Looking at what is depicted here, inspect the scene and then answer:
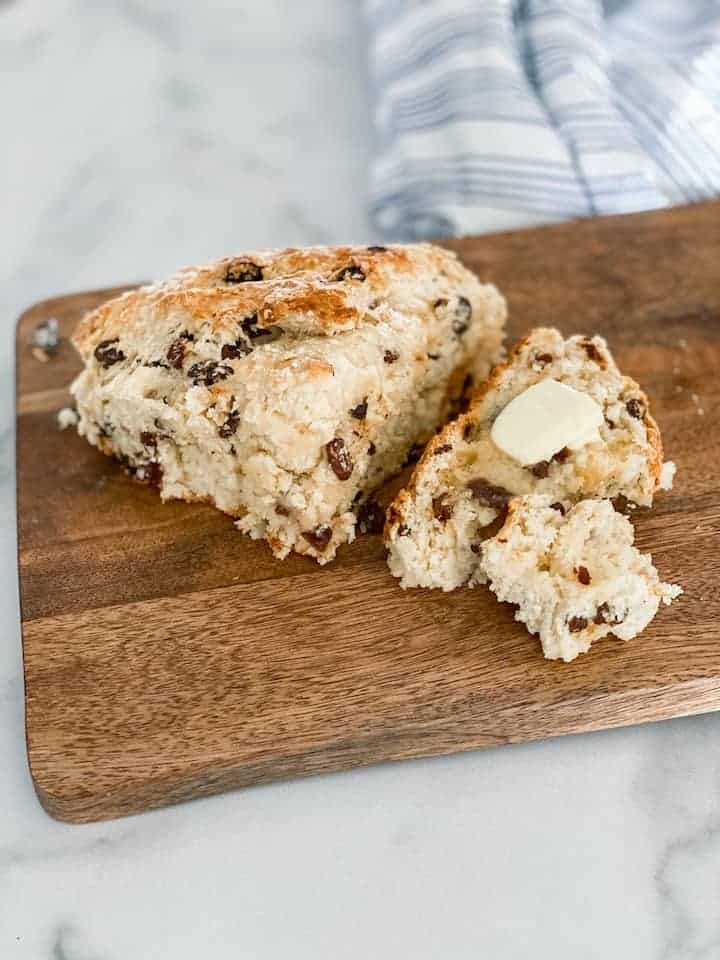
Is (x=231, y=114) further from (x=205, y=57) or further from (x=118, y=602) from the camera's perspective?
(x=118, y=602)

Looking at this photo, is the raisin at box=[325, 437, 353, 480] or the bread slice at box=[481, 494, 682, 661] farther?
the raisin at box=[325, 437, 353, 480]

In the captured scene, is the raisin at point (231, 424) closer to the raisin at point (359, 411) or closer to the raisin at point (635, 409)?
the raisin at point (359, 411)

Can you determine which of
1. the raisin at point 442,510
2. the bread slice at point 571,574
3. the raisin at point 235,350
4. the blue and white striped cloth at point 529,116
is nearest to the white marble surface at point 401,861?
the bread slice at point 571,574

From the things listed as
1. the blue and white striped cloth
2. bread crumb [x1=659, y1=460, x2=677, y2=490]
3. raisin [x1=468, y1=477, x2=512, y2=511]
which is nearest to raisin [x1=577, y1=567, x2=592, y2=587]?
raisin [x1=468, y1=477, x2=512, y2=511]

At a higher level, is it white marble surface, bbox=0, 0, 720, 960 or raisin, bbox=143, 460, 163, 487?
raisin, bbox=143, 460, 163, 487

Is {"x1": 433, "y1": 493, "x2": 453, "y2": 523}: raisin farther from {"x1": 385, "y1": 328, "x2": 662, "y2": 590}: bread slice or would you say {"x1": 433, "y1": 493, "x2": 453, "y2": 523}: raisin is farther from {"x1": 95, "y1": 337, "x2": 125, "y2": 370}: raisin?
{"x1": 95, "y1": 337, "x2": 125, "y2": 370}: raisin

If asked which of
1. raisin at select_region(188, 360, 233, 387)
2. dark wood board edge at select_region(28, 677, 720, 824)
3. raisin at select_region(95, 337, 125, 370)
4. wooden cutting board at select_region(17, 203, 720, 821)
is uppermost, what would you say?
raisin at select_region(188, 360, 233, 387)
